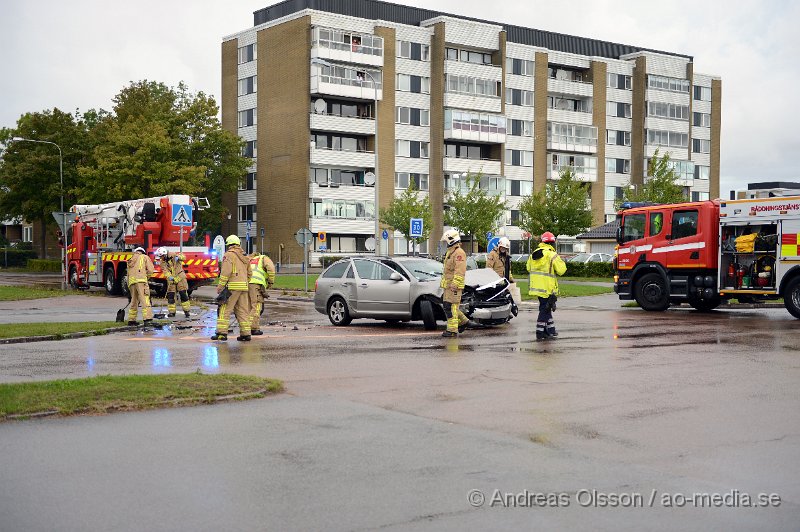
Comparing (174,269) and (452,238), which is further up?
(452,238)

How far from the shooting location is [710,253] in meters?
23.7

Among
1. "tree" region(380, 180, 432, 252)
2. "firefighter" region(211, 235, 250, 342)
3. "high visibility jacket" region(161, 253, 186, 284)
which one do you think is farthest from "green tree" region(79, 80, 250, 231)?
"firefighter" region(211, 235, 250, 342)

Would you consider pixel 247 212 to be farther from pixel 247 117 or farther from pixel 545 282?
pixel 545 282

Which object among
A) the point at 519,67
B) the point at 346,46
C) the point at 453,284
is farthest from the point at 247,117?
the point at 453,284

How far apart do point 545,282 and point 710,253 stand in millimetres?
9355

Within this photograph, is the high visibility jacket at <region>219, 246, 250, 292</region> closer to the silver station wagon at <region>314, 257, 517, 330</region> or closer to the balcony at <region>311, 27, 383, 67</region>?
the silver station wagon at <region>314, 257, 517, 330</region>

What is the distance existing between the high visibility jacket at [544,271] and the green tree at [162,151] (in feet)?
151

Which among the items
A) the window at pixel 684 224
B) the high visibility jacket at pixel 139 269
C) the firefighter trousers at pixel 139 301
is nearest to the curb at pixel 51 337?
the firefighter trousers at pixel 139 301

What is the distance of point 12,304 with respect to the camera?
2803cm

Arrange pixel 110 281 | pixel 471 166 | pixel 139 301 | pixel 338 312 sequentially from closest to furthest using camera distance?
pixel 139 301 < pixel 338 312 < pixel 110 281 < pixel 471 166

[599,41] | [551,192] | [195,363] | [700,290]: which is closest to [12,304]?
[195,363]

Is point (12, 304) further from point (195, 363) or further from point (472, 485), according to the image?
point (472, 485)

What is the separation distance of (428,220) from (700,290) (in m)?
43.1

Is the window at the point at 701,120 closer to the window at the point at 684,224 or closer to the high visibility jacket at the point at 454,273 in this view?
the window at the point at 684,224
